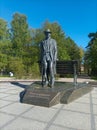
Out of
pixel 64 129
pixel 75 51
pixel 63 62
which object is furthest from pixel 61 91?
pixel 75 51

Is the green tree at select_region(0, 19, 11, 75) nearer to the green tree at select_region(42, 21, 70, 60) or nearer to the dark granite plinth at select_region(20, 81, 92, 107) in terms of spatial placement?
the green tree at select_region(42, 21, 70, 60)

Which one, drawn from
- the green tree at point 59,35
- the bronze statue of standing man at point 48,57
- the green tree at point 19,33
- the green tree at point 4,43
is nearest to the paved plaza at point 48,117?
the bronze statue of standing man at point 48,57

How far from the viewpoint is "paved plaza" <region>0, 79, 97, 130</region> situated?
480 centimetres

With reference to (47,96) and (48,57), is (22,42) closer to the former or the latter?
(48,57)

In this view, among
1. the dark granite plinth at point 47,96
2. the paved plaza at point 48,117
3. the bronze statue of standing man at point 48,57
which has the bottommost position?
the paved plaza at point 48,117

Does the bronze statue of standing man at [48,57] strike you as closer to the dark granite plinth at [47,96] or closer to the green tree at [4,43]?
the dark granite plinth at [47,96]

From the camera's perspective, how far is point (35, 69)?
22.6 metres

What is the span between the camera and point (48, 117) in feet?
18.2

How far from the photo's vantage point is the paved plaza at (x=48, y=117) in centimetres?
480

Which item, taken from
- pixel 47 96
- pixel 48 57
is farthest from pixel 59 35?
pixel 47 96

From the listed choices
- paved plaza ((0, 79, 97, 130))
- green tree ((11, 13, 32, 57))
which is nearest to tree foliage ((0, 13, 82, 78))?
green tree ((11, 13, 32, 57))

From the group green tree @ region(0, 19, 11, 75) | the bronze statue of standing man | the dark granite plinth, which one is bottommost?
the dark granite plinth

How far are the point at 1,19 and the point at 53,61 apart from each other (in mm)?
25392

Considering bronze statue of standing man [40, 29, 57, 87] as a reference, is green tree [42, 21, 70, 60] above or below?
above
